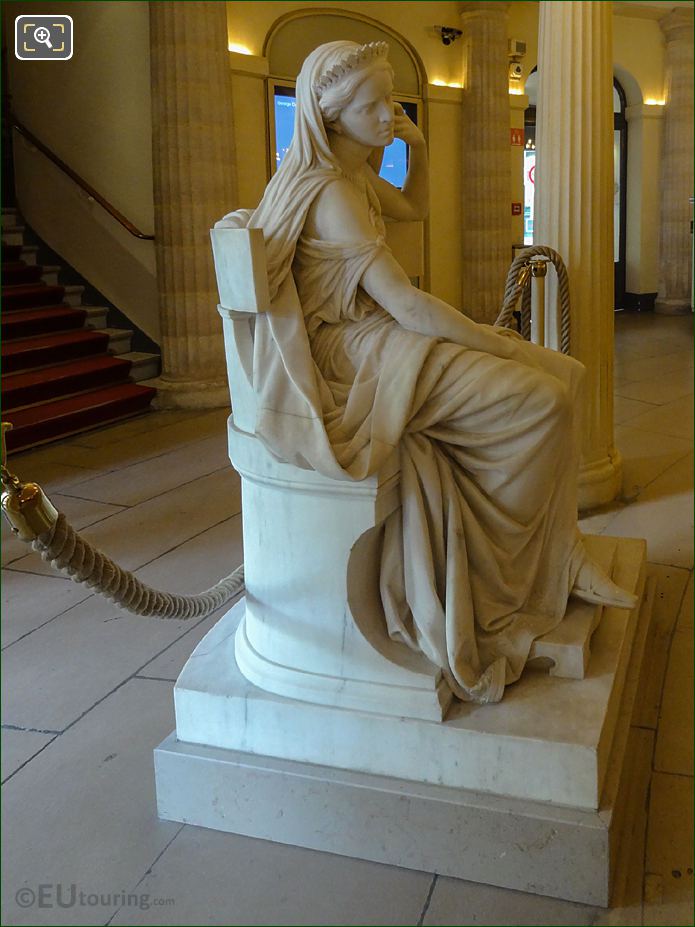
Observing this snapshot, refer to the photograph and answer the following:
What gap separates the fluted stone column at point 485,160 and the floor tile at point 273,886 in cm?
947

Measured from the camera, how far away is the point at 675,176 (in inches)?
527

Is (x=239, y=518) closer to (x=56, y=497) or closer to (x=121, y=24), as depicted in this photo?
(x=56, y=497)

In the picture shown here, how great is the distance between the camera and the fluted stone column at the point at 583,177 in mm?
4250

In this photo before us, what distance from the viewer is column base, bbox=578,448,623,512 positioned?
4594 millimetres

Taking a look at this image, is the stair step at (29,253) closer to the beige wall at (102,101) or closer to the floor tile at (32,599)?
the beige wall at (102,101)

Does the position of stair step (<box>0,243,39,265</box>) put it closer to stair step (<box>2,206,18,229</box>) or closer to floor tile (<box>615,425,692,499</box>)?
stair step (<box>2,206,18,229</box>)

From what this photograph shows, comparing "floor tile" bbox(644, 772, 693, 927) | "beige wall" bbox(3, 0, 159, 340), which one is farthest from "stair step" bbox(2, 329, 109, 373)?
"floor tile" bbox(644, 772, 693, 927)

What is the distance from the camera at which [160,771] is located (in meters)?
2.36

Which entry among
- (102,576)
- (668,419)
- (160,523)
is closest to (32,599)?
(160,523)

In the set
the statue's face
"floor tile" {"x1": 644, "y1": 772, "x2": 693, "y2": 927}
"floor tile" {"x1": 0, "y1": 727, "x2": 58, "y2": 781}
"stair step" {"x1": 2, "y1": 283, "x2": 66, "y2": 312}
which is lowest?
"floor tile" {"x1": 644, "y1": 772, "x2": 693, "y2": 927}

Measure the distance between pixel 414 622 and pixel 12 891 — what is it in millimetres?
1056

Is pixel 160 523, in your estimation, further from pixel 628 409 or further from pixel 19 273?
pixel 19 273

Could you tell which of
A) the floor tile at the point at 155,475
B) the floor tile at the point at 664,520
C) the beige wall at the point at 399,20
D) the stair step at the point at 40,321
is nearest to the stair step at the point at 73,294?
the stair step at the point at 40,321

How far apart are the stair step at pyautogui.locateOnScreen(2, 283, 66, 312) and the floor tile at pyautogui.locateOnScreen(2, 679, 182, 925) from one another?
5.70 metres
